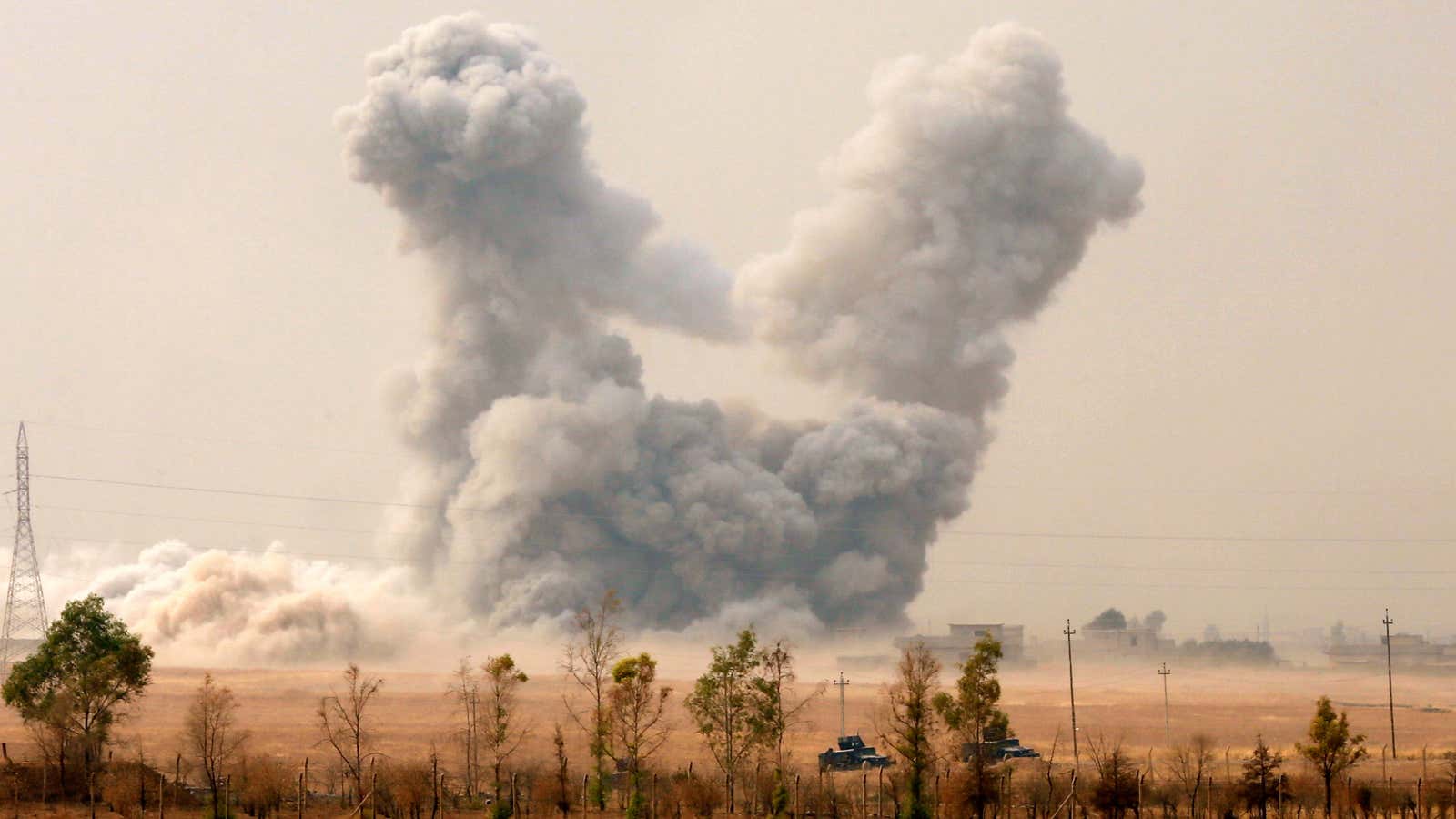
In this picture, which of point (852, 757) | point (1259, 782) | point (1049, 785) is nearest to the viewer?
point (1049, 785)

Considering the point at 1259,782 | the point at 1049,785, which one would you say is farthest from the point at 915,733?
the point at 1259,782

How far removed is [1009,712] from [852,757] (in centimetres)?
2208

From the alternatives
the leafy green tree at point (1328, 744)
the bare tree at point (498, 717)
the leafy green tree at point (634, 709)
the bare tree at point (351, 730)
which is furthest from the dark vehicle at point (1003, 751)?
the bare tree at point (351, 730)

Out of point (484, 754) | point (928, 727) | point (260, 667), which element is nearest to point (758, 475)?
point (260, 667)

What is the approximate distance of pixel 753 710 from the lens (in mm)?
59312

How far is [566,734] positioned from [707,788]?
2749 centimetres

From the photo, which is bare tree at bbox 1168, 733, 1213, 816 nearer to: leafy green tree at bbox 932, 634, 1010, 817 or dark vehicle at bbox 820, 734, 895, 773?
leafy green tree at bbox 932, 634, 1010, 817

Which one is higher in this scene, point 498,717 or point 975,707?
point 975,707

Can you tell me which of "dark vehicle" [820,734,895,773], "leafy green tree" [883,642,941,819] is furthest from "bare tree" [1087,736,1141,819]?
"dark vehicle" [820,734,895,773]

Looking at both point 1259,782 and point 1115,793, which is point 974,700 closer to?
point 1115,793

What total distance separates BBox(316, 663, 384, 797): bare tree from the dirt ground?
3.72ft

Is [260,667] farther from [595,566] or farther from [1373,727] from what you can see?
[1373,727]

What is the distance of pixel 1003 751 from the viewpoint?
61.7 meters

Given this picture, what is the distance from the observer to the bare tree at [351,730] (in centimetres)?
5347
